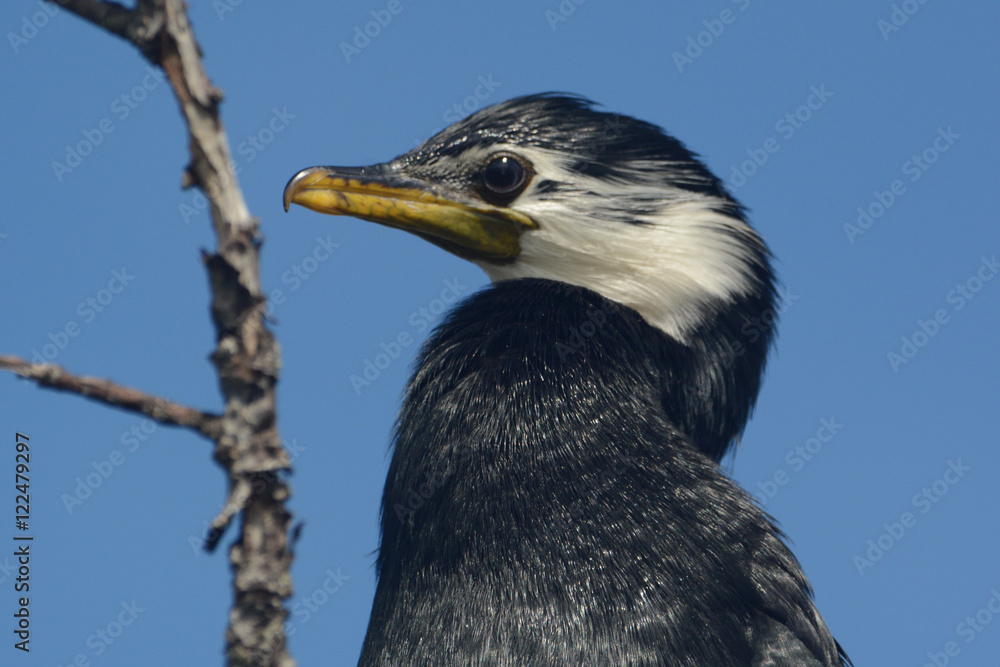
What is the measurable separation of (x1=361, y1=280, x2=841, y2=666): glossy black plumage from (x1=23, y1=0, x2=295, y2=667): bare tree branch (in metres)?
3.24

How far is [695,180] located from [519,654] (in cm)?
311

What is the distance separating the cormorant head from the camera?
6238 mm

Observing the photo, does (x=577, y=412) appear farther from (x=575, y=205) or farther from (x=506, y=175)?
(x=506, y=175)

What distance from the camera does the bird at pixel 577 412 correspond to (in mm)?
5027

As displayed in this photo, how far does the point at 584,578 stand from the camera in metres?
5.02

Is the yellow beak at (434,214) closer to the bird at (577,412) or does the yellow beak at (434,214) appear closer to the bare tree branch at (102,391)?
the bird at (577,412)

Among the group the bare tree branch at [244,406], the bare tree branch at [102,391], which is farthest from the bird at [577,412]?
the bare tree branch at [102,391]

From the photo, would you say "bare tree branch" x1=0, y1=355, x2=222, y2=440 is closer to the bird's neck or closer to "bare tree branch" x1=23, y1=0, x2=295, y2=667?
"bare tree branch" x1=23, y1=0, x2=295, y2=667

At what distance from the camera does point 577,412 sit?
5.48m

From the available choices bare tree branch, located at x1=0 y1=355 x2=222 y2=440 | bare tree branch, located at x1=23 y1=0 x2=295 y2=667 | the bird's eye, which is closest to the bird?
the bird's eye

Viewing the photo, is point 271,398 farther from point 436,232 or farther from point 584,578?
point 436,232

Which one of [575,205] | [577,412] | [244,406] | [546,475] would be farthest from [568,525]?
[244,406]

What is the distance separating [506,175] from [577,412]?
1.75m

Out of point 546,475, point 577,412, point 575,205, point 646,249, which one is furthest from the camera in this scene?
point 575,205
